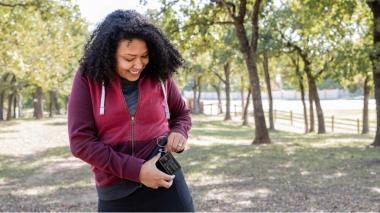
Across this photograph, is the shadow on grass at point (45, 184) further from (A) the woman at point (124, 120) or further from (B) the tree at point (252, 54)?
(B) the tree at point (252, 54)

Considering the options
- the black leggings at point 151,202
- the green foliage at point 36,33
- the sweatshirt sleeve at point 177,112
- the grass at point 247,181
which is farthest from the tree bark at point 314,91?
the black leggings at point 151,202

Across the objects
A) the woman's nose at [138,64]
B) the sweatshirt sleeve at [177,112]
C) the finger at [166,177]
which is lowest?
the finger at [166,177]

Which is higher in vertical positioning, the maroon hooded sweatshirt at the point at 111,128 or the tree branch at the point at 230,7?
the tree branch at the point at 230,7

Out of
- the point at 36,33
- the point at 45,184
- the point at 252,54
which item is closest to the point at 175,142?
the point at 45,184

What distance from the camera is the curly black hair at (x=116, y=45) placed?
2.14 m

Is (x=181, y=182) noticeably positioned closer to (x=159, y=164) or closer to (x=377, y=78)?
(x=159, y=164)

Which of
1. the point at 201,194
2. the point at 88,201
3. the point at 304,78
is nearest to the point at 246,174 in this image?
the point at 201,194

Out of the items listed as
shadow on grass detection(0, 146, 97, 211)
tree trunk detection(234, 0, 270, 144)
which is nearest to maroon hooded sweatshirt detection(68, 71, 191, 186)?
shadow on grass detection(0, 146, 97, 211)

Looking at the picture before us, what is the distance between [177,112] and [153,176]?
17.9 inches

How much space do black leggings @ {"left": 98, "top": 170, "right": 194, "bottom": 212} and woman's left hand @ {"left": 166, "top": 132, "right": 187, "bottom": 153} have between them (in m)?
0.11

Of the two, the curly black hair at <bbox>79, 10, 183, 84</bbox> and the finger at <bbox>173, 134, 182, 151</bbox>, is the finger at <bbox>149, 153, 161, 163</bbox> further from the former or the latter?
the curly black hair at <bbox>79, 10, 183, 84</bbox>

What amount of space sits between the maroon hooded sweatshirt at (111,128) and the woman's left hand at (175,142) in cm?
5

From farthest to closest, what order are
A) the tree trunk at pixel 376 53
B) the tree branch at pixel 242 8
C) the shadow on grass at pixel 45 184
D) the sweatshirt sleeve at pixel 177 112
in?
the tree branch at pixel 242 8 < the tree trunk at pixel 376 53 < the shadow on grass at pixel 45 184 < the sweatshirt sleeve at pixel 177 112

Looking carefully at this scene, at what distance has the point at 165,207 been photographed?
2.18 metres
